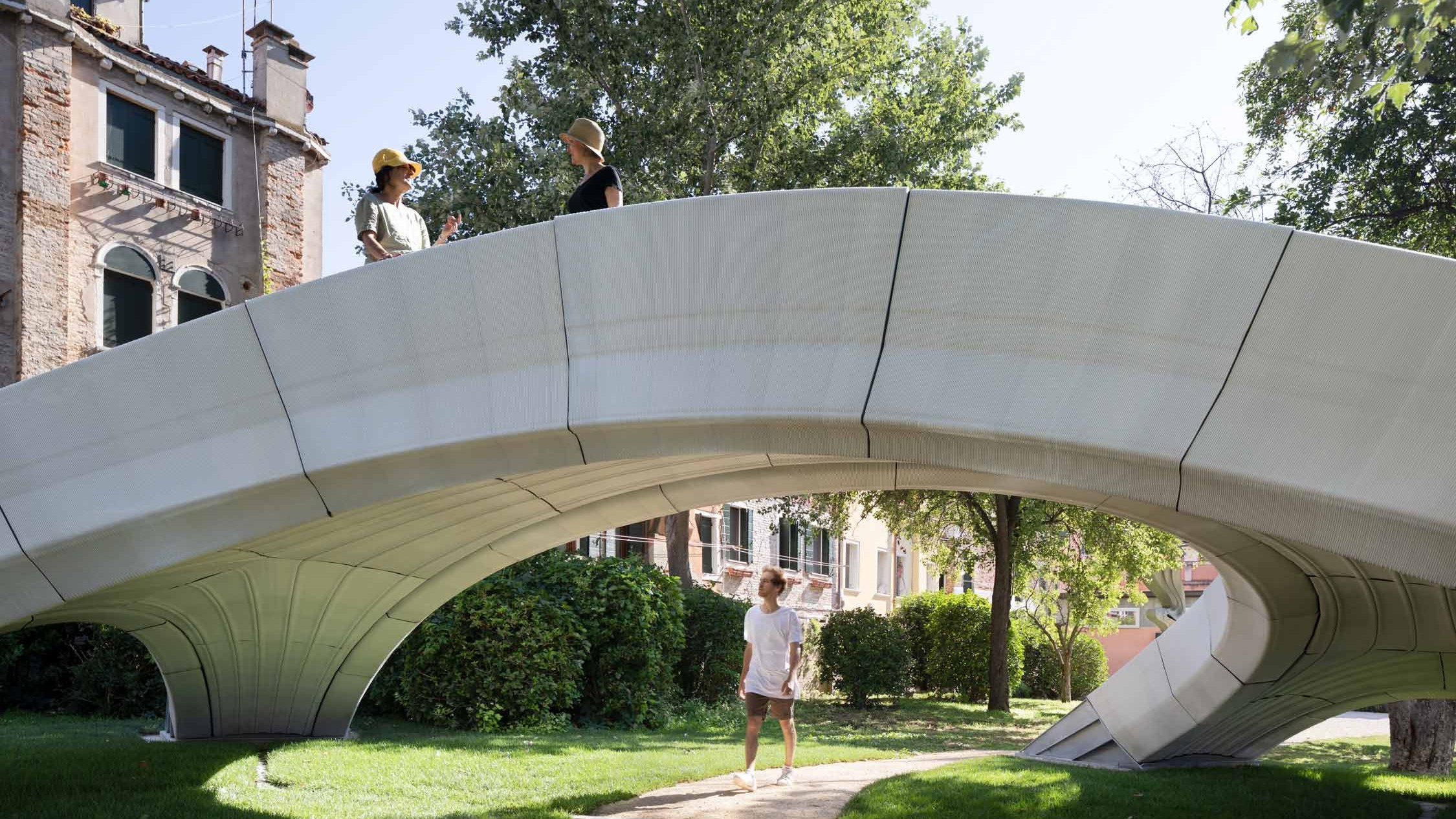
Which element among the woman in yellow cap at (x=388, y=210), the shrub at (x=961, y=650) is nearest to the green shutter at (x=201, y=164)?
the woman in yellow cap at (x=388, y=210)

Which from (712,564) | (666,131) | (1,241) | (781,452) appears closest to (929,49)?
(666,131)

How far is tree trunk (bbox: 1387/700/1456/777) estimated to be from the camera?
43.6ft

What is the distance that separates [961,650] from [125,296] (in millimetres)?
20148

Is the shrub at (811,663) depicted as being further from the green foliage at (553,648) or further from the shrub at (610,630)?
the shrub at (610,630)

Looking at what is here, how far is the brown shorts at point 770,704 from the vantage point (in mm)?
9500

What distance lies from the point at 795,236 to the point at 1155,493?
2.28 metres

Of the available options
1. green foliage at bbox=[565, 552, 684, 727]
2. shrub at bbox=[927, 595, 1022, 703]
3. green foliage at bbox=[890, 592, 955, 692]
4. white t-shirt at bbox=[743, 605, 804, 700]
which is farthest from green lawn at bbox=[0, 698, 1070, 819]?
green foliage at bbox=[890, 592, 955, 692]

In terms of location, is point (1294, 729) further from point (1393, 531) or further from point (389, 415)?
point (389, 415)

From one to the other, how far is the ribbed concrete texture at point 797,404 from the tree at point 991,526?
14569mm

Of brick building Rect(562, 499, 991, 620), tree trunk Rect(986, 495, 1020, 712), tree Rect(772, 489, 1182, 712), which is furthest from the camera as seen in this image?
brick building Rect(562, 499, 991, 620)

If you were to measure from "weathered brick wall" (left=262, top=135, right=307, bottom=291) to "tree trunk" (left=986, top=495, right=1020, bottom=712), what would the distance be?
1639 cm

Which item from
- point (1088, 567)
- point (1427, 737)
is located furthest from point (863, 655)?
Answer: point (1427, 737)

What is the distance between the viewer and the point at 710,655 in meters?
19.9

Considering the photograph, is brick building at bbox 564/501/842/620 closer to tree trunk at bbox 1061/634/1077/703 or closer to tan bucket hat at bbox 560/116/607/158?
tree trunk at bbox 1061/634/1077/703
